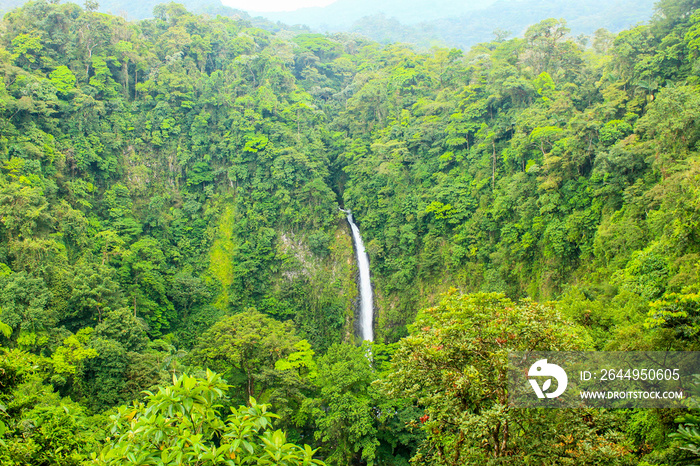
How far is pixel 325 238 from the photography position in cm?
2453

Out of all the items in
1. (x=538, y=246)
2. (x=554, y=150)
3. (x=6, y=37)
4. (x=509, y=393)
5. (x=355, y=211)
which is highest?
(x=6, y=37)

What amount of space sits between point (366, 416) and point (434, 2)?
9928cm

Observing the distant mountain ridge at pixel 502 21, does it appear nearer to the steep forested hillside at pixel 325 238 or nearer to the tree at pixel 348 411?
the steep forested hillside at pixel 325 238

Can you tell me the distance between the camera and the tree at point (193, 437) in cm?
285

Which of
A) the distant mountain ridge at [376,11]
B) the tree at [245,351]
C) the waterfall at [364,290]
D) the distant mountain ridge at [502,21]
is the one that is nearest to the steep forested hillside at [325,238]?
the tree at [245,351]

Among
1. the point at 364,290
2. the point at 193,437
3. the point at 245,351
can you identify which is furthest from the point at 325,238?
the point at 193,437

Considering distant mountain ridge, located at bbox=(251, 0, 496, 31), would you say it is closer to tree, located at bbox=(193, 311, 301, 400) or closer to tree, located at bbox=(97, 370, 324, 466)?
tree, located at bbox=(193, 311, 301, 400)

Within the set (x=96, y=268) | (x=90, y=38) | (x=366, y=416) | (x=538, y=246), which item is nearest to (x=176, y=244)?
(x=96, y=268)

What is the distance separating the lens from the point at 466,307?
730 centimetres

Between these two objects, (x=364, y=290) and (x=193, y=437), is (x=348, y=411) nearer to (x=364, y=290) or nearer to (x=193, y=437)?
(x=193, y=437)

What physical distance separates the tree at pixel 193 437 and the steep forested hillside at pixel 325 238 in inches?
1.1

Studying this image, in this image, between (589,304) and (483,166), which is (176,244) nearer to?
(483,166)

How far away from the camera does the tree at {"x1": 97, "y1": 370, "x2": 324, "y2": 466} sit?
2.85 m

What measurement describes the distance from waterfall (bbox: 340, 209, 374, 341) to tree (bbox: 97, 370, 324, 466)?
2009cm
